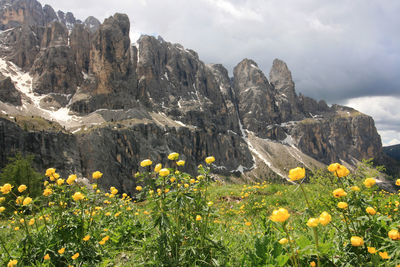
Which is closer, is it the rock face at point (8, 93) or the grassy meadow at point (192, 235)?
the grassy meadow at point (192, 235)

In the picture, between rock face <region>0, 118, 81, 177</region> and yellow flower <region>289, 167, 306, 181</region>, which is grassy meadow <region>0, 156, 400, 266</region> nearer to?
yellow flower <region>289, 167, 306, 181</region>

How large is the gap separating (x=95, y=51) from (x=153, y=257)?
20153 centimetres

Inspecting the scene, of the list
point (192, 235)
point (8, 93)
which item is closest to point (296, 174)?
point (192, 235)

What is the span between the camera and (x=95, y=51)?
575ft

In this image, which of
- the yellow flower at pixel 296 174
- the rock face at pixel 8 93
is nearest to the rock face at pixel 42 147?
the rock face at pixel 8 93

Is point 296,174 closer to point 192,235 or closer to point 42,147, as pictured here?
point 192,235

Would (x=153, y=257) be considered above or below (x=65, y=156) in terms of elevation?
above

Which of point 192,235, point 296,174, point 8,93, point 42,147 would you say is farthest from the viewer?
point 8,93


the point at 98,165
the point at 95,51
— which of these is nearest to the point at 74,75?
the point at 95,51

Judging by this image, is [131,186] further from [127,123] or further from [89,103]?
[89,103]

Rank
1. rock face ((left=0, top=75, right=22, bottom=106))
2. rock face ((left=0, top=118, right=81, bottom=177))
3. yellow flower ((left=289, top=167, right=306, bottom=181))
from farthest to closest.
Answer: rock face ((left=0, top=75, right=22, bottom=106)) → rock face ((left=0, top=118, right=81, bottom=177)) → yellow flower ((left=289, top=167, right=306, bottom=181))

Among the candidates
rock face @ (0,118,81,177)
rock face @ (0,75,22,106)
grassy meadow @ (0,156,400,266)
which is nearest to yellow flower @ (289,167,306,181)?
grassy meadow @ (0,156,400,266)

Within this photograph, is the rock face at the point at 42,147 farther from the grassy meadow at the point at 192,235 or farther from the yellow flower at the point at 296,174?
the yellow flower at the point at 296,174

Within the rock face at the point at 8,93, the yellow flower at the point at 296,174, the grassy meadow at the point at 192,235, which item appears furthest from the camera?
the rock face at the point at 8,93
